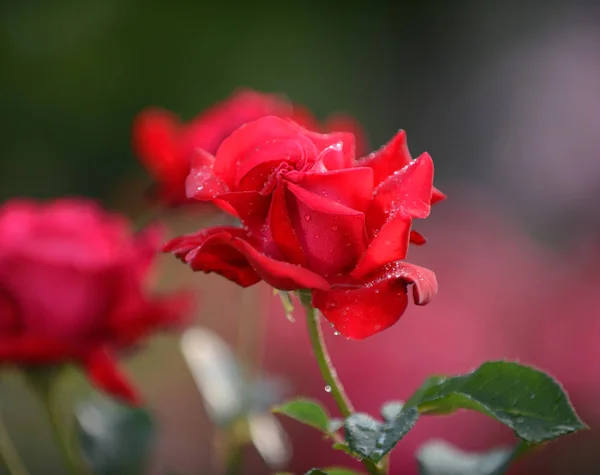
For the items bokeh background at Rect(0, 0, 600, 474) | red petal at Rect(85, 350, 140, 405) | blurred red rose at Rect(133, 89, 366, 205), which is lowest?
bokeh background at Rect(0, 0, 600, 474)

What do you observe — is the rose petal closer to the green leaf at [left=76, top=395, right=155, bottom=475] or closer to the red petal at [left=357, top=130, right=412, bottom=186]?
the red petal at [left=357, top=130, right=412, bottom=186]

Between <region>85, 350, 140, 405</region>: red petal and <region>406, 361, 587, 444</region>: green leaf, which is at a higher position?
<region>406, 361, 587, 444</region>: green leaf

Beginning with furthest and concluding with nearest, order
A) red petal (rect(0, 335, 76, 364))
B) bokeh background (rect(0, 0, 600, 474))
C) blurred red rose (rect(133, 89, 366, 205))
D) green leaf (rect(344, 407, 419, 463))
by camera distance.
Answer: bokeh background (rect(0, 0, 600, 474)), blurred red rose (rect(133, 89, 366, 205)), red petal (rect(0, 335, 76, 364)), green leaf (rect(344, 407, 419, 463))

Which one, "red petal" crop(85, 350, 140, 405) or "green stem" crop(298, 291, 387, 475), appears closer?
"green stem" crop(298, 291, 387, 475)

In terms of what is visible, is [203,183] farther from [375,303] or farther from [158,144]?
[158,144]

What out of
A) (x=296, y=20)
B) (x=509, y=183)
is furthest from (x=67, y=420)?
(x=296, y=20)

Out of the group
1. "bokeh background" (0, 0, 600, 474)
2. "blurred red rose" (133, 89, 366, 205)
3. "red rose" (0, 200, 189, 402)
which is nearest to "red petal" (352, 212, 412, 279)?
"red rose" (0, 200, 189, 402)
